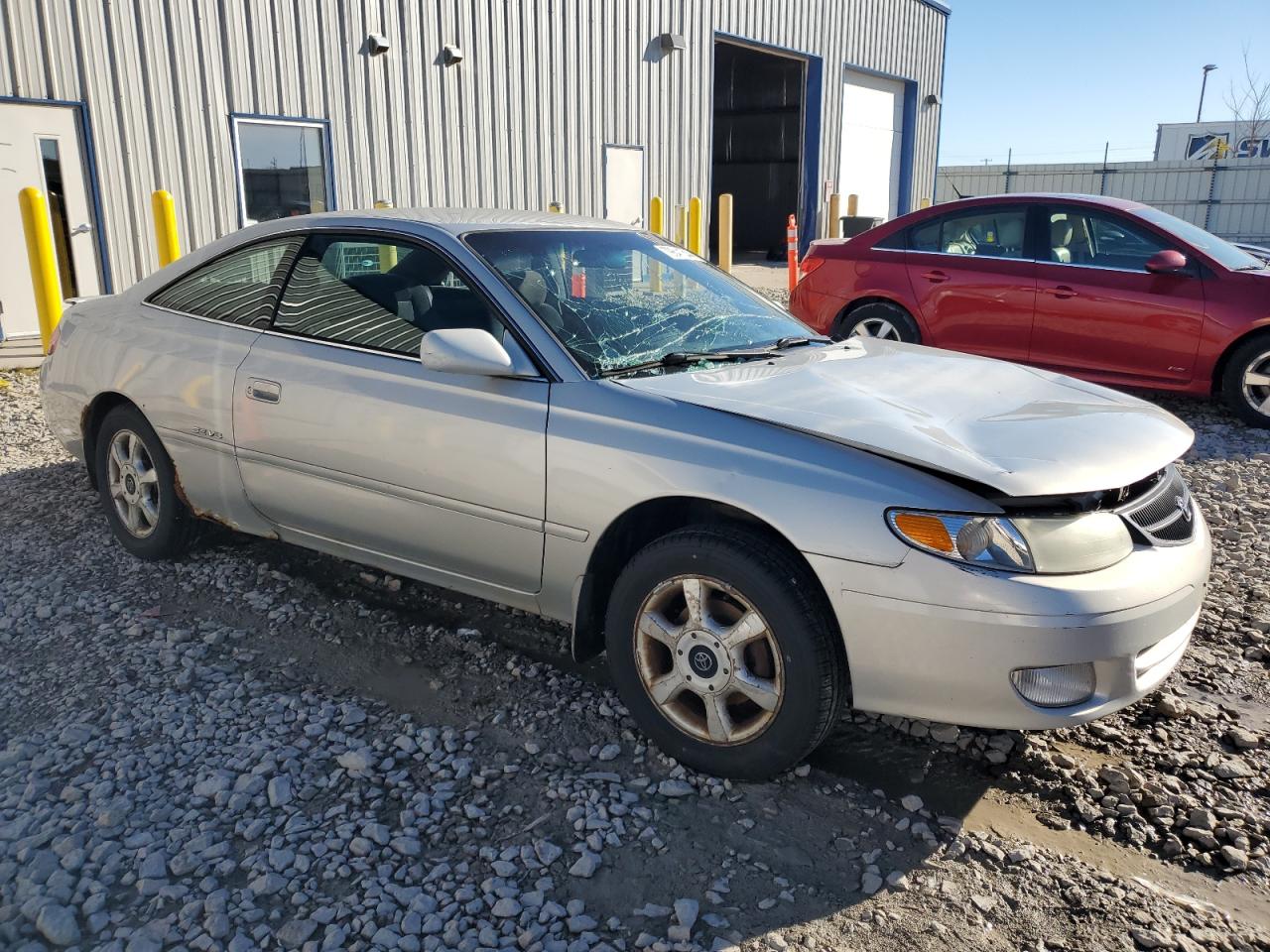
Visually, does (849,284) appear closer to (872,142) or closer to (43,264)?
(43,264)

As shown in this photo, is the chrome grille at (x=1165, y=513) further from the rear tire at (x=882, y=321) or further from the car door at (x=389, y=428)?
the rear tire at (x=882, y=321)

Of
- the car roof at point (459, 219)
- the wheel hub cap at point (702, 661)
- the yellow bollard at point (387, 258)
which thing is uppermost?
the car roof at point (459, 219)

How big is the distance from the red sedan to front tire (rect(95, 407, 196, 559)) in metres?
5.30

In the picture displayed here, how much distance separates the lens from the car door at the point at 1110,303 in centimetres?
689

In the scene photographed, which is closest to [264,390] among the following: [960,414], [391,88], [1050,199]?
[960,414]

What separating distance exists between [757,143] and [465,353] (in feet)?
71.9

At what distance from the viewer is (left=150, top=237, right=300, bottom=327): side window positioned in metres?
3.99

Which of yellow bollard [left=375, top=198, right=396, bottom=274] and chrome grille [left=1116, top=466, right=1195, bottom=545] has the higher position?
yellow bollard [left=375, top=198, right=396, bottom=274]

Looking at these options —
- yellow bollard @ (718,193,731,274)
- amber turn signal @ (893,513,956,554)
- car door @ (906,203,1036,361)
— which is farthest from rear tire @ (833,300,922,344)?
yellow bollard @ (718,193,731,274)

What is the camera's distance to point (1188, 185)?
27109 mm

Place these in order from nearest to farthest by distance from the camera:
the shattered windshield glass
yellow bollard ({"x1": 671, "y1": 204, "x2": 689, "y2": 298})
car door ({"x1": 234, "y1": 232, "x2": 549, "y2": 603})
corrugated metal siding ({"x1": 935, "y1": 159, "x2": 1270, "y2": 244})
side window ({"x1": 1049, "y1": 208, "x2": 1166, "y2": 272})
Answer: car door ({"x1": 234, "y1": 232, "x2": 549, "y2": 603}) → the shattered windshield glass → side window ({"x1": 1049, "y1": 208, "x2": 1166, "y2": 272}) → yellow bollard ({"x1": 671, "y1": 204, "x2": 689, "y2": 298}) → corrugated metal siding ({"x1": 935, "y1": 159, "x2": 1270, "y2": 244})

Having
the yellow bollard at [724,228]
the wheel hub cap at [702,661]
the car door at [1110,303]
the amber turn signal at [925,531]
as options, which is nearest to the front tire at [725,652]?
the wheel hub cap at [702,661]

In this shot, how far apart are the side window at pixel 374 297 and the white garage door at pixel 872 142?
19.0m

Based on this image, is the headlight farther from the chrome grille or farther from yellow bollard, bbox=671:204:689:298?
yellow bollard, bbox=671:204:689:298
